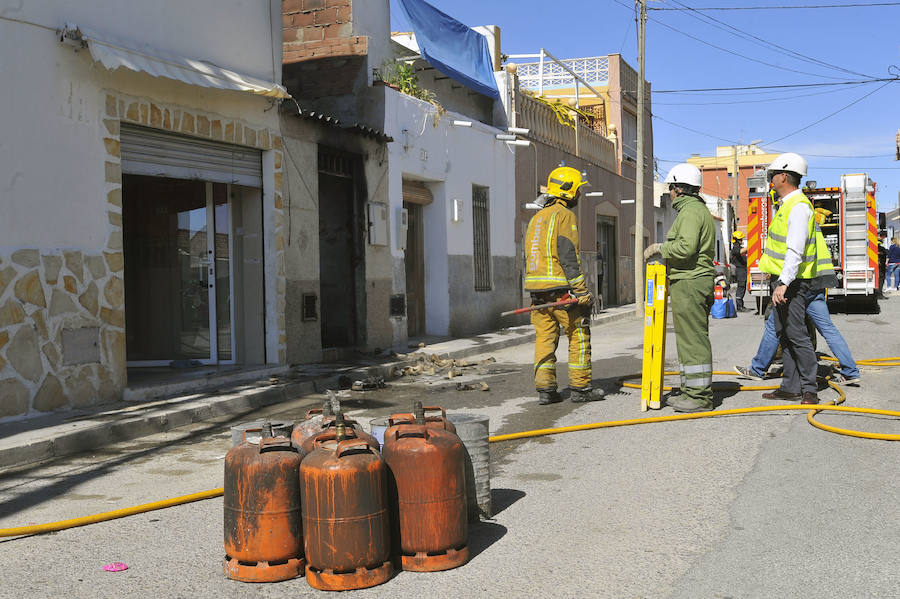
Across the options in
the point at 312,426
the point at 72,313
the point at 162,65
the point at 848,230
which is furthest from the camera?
the point at 848,230

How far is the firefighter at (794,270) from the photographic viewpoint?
7.42 m

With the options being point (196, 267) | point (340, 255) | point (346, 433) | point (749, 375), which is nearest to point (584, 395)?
point (749, 375)

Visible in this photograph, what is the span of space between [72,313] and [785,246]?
6.71 metres

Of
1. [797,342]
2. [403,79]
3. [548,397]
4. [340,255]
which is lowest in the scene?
[548,397]

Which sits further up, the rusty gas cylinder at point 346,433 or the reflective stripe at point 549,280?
the reflective stripe at point 549,280

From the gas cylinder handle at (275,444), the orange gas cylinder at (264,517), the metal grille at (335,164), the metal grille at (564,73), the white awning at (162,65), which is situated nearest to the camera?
the orange gas cylinder at (264,517)

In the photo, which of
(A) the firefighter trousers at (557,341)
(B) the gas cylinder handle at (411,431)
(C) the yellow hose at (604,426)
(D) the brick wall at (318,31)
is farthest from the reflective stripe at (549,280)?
(D) the brick wall at (318,31)

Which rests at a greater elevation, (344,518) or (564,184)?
(564,184)

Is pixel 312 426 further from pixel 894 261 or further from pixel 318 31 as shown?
pixel 894 261

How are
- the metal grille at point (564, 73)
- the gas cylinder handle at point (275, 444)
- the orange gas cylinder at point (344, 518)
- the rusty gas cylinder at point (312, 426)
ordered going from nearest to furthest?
the orange gas cylinder at point (344, 518) < the gas cylinder handle at point (275, 444) < the rusty gas cylinder at point (312, 426) < the metal grille at point (564, 73)

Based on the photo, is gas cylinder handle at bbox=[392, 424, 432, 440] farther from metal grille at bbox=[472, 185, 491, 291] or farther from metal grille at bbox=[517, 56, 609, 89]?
metal grille at bbox=[517, 56, 609, 89]

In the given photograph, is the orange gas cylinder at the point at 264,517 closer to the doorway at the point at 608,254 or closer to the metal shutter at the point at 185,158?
the metal shutter at the point at 185,158

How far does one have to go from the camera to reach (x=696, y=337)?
24.1ft

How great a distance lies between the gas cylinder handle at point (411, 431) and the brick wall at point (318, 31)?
36.4 ft
